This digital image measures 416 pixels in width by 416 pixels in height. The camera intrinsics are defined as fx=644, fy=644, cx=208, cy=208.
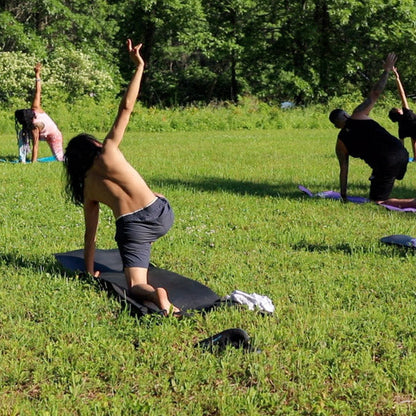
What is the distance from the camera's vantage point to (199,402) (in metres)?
3.45

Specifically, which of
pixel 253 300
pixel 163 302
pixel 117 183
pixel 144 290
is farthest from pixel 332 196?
pixel 163 302

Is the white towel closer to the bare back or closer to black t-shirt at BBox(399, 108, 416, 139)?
the bare back

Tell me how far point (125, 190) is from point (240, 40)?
35.1 meters

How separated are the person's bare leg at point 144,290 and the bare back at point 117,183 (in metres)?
0.47

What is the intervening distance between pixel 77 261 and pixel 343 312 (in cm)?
249

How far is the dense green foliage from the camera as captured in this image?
36500 mm

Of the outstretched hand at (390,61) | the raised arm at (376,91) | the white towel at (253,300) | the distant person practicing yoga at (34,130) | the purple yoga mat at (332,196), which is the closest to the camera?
the white towel at (253,300)

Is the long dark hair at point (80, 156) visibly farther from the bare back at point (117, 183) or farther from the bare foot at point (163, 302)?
the bare foot at point (163, 302)

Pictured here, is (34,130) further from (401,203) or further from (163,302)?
(163,302)

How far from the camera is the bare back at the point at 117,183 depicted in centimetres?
497

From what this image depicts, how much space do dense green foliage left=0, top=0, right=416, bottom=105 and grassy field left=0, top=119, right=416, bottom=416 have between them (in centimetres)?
2813

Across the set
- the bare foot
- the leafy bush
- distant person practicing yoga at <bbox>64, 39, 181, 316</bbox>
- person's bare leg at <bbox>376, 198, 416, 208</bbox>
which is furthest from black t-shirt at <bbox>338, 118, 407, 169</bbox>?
the leafy bush

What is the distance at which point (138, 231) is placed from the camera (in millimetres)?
5035

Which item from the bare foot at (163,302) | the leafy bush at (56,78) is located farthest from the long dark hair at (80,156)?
the leafy bush at (56,78)
